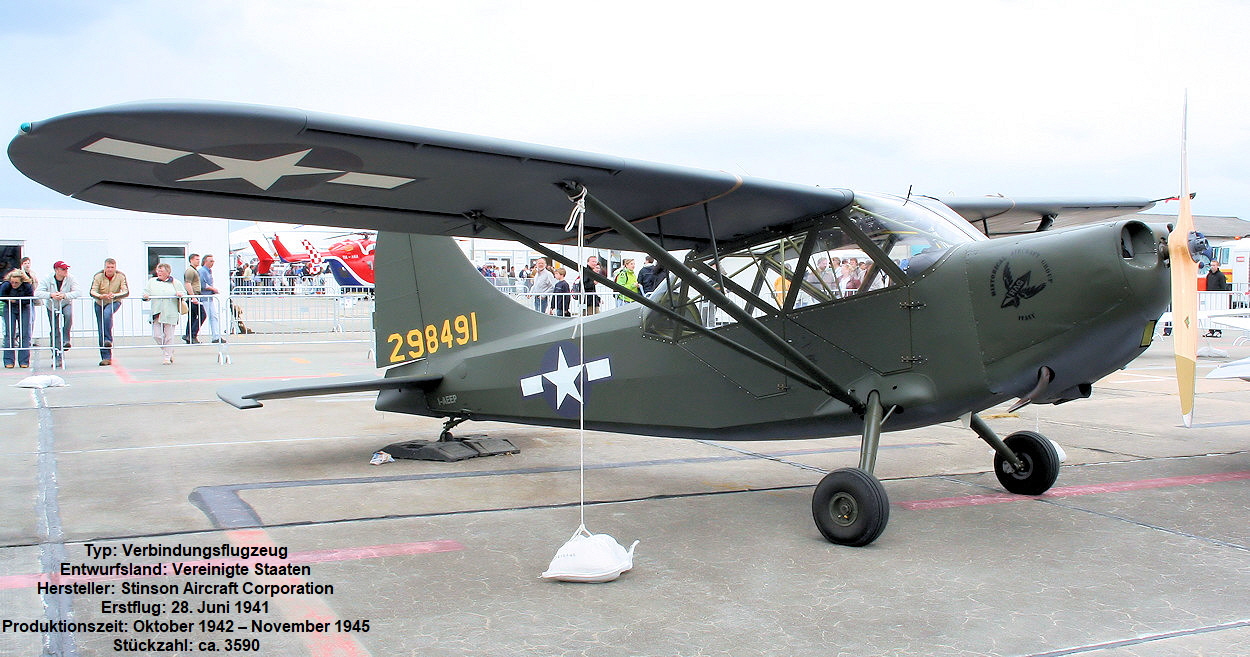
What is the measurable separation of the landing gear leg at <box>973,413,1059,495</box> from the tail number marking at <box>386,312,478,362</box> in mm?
3959

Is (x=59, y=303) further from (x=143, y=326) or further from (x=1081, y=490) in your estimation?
(x=1081, y=490)

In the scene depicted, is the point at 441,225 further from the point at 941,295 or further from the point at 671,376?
the point at 941,295

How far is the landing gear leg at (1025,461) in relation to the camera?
593cm

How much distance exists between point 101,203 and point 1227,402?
1184cm

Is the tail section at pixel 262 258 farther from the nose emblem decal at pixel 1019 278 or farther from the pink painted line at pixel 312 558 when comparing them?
the nose emblem decal at pixel 1019 278

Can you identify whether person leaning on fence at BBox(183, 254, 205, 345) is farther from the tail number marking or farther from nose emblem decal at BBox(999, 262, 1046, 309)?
nose emblem decal at BBox(999, 262, 1046, 309)

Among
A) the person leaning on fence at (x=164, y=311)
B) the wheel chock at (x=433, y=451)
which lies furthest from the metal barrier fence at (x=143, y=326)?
the wheel chock at (x=433, y=451)

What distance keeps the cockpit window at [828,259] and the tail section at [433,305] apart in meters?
1.76

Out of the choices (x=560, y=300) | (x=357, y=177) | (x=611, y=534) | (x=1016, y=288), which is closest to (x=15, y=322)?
(x=560, y=300)

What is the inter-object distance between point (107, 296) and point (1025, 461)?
14.6 m

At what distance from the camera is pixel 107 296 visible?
604 inches

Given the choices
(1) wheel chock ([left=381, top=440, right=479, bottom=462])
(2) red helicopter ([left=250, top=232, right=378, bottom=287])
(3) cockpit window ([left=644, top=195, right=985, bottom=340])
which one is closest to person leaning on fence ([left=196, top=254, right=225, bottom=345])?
(1) wheel chock ([left=381, top=440, right=479, bottom=462])

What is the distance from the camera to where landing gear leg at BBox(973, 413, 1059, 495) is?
5.93 meters

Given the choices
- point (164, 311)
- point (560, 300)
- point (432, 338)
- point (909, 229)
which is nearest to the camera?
point (909, 229)
